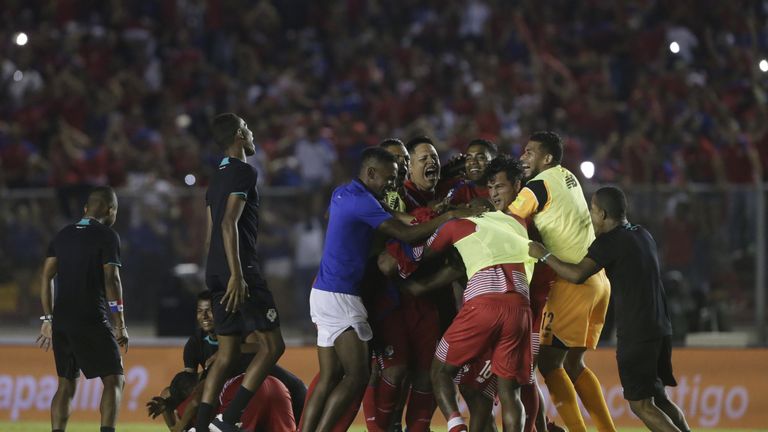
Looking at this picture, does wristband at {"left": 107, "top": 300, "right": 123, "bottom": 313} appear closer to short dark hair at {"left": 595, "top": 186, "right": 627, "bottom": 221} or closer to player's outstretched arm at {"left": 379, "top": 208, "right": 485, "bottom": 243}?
player's outstretched arm at {"left": 379, "top": 208, "right": 485, "bottom": 243}

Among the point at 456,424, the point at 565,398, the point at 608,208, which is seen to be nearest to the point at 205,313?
the point at 456,424

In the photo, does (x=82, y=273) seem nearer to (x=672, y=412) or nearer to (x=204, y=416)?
(x=204, y=416)

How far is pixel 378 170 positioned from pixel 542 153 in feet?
4.80

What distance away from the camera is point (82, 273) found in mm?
10102

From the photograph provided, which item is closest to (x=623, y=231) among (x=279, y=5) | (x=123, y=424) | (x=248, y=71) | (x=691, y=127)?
(x=123, y=424)

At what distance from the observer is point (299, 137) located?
1797 cm

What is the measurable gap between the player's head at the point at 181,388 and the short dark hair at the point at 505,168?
10.4 ft

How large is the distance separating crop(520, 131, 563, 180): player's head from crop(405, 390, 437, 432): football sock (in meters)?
1.95

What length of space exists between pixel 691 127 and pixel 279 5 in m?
8.29

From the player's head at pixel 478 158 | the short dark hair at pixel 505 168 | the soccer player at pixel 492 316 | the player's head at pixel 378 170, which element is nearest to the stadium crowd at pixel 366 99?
the player's head at pixel 478 158

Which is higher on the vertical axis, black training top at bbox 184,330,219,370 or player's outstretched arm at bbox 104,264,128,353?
player's outstretched arm at bbox 104,264,128,353

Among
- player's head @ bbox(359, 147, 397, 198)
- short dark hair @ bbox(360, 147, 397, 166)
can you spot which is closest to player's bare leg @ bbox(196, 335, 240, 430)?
player's head @ bbox(359, 147, 397, 198)

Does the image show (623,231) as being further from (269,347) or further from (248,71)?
(248,71)

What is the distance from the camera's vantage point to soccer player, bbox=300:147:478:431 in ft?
29.7
